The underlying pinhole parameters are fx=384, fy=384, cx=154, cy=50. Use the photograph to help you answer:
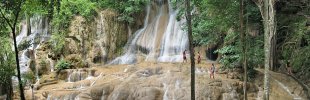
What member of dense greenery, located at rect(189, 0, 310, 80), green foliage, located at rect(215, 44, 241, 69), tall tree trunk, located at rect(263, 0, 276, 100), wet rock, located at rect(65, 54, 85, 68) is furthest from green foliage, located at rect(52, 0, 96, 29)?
tall tree trunk, located at rect(263, 0, 276, 100)

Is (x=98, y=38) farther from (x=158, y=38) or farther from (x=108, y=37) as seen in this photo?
(x=158, y=38)

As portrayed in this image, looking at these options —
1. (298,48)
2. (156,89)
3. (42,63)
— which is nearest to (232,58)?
(298,48)

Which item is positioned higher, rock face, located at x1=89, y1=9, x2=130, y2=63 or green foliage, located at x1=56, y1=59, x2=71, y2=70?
rock face, located at x1=89, y1=9, x2=130, y2=63

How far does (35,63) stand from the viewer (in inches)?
1085

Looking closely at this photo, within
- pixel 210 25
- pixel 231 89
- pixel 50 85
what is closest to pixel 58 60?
pixel 50 85

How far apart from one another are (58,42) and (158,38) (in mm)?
8180

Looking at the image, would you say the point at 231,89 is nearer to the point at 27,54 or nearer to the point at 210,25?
the point at 210,25

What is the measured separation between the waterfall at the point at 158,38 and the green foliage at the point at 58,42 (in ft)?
13.7

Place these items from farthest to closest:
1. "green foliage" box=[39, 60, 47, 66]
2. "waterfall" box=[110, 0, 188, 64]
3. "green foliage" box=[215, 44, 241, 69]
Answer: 1. "waterfall" box=[110, 0, 188, 64]
2. "green foliage" box=[39, 60, 47, 66]
3. "green foliage" box=[215, 44, 241, 69]

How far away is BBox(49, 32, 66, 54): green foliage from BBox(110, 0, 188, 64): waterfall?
164 inches

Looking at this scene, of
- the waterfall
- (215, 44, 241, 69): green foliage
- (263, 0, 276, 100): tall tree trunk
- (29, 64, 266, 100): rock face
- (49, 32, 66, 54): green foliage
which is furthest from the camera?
the waterfall

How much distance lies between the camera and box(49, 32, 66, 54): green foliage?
29487 millimetres

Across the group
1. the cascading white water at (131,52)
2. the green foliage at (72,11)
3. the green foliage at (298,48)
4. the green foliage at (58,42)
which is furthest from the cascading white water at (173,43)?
the green foliage at (298,48)

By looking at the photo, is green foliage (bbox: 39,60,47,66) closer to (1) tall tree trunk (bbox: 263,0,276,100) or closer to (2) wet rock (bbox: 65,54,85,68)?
(2) wet rock (bbox: 65,54,85,68)
